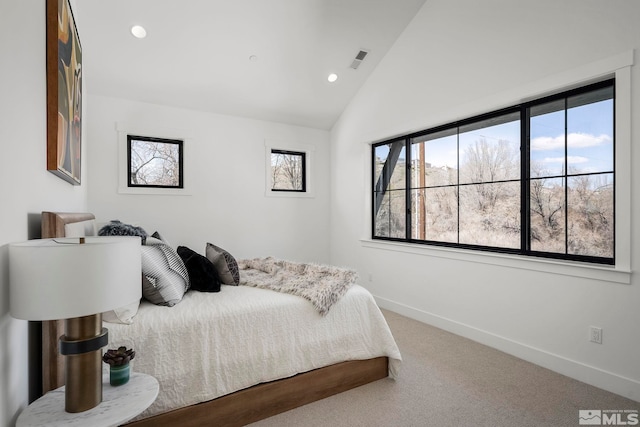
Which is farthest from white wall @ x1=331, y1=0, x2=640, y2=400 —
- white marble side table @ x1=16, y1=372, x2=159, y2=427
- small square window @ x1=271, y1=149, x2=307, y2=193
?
white marble side table @ x1=16, y1=372, x2=159, y2=427

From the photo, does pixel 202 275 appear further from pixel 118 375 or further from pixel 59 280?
pixel 59 280

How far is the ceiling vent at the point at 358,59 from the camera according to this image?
3984mm

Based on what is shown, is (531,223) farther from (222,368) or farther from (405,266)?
(222,368)

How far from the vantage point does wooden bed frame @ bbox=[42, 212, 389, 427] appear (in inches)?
48.9

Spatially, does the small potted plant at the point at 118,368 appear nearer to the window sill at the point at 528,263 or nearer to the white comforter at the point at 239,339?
the white comforter at the point at 239,339

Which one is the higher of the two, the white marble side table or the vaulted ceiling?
the vaulted ceiling

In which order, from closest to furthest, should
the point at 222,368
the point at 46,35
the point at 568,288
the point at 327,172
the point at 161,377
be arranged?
the point at 46,35 → the point at 161,377 → the point at 222,368 → the point at 568,288 → the point at 327,172

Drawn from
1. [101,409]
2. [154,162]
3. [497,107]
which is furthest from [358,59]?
[101,409]

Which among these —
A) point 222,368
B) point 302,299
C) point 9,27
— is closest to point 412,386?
point 302,299

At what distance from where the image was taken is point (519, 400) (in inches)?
84.1

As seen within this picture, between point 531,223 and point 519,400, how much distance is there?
4.61 feet

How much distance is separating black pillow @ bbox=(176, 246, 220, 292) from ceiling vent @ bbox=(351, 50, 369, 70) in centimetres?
306

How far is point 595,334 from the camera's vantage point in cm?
232

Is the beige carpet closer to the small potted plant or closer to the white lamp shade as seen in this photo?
the small potted plant
